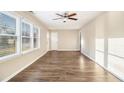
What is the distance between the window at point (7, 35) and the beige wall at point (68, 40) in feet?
32.1

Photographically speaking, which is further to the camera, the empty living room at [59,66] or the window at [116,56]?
the window at [116,56]

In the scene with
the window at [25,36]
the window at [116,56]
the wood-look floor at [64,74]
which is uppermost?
the window at [25,36]

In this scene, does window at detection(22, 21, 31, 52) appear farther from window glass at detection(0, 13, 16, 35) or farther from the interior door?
the interior door

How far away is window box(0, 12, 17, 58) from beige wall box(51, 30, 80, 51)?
9773 mm

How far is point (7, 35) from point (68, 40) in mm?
10470

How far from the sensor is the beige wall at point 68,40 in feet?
45.6

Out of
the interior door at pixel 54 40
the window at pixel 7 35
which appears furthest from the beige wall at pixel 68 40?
the window at pixel 7 35

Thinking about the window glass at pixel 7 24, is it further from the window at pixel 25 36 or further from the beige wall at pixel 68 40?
the beige wall at pixel 68 40

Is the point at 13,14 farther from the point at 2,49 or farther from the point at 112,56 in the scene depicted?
the point at 112,56

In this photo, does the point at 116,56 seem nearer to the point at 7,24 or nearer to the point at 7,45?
the point at 7,45

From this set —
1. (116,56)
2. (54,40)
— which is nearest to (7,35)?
(116,56)
